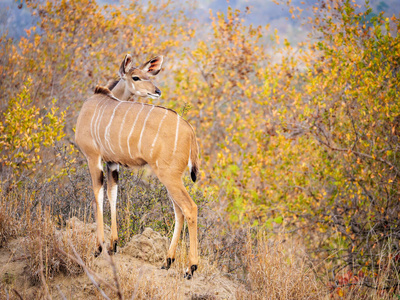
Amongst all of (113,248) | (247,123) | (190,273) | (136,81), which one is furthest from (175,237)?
(247,123)

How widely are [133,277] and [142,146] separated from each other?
115 cm

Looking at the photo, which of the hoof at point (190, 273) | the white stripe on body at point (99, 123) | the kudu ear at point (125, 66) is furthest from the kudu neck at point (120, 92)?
the hoof at point (190, 273)

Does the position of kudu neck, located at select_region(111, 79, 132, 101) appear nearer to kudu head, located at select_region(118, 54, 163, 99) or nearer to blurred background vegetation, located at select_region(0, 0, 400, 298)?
kudu head, located at select_region(118, 54, 163, 99)

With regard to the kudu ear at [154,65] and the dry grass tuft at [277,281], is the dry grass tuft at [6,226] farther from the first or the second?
the dry grass tuft at [277,281]

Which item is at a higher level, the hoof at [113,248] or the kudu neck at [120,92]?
the kudu neck at [120,92]

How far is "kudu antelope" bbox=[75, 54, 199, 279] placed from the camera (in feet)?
13.5

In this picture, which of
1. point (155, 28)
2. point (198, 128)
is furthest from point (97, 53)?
point (198, 128)

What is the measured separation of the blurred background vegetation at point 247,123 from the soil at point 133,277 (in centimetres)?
46

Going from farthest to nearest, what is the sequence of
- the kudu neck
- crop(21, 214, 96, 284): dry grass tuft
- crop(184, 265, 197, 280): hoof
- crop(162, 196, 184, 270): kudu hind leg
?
the kudu neck, crop(162, 196, 184, 270): kudu hind leg, crop(184, 265, 197, 280): hoof, crop(21, 214, 96, 284): dry grass tuft

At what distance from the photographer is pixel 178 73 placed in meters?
13.3

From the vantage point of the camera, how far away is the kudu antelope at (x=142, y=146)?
13.5 feet

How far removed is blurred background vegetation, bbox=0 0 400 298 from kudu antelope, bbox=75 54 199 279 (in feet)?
2.57

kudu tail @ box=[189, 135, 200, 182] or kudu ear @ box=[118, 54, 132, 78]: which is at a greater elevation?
kudu ear @ box=[118, 54, 132, 78]

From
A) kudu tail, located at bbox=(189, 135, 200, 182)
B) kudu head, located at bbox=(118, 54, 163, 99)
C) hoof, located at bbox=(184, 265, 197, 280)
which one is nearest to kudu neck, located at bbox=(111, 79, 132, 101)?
kudu head, located at bbox=(118, 54, 163, 99)
